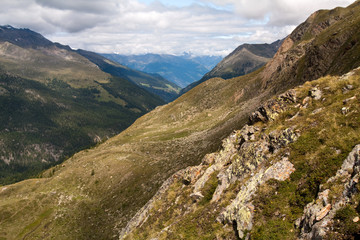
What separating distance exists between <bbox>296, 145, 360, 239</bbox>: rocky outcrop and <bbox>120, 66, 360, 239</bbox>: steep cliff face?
0.05m

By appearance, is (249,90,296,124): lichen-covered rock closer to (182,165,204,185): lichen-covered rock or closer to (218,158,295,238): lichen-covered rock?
(218,158,295,238): lichen-covered rock

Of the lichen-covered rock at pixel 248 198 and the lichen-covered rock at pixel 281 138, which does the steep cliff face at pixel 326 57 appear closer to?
the lichen-covered rock at pixel 281 138

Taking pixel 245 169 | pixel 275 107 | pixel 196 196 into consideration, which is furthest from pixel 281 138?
pixel 196 196

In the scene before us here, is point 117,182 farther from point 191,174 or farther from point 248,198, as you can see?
point 248,198

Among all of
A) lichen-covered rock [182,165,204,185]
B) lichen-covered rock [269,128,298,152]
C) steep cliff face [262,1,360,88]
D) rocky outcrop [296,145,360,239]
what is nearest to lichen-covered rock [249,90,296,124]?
lichen-covered rock [269,128,298,152]

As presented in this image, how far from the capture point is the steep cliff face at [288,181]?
12789 mm

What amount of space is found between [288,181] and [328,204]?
378 centimetres

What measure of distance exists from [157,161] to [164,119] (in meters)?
93.7

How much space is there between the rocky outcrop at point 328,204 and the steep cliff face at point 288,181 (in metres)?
0.05

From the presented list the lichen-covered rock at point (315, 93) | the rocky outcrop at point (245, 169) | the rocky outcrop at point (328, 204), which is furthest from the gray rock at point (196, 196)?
Answer: the lichen-covered rock at point (315, 93)

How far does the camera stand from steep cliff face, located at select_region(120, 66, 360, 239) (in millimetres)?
12789

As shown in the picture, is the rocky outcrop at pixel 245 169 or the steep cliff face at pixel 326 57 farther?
the steep cliff face at pixel 326 57

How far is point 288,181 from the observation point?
16172mm

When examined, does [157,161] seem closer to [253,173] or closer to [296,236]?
[253,173]
